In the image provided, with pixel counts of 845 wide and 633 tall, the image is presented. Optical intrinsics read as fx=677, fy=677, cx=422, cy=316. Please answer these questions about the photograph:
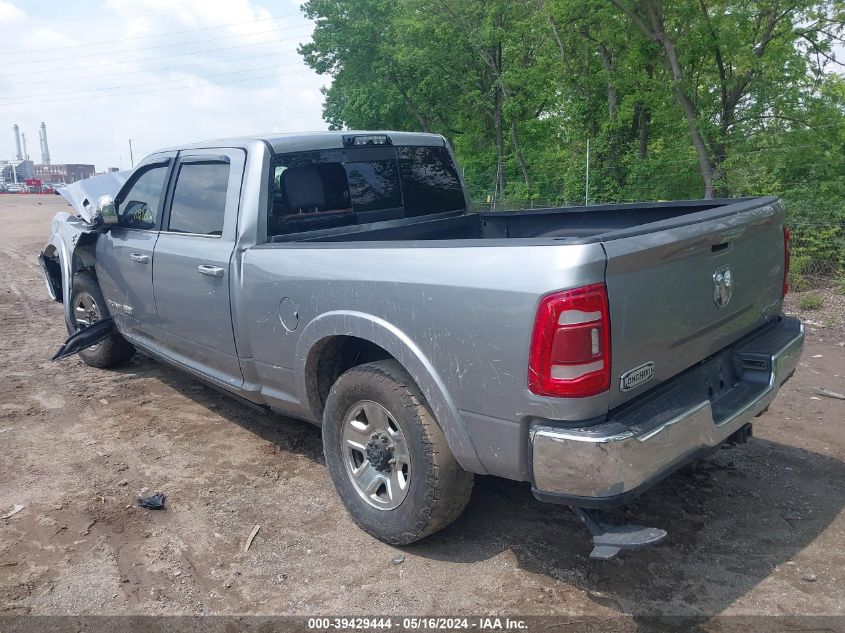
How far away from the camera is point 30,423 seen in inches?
198

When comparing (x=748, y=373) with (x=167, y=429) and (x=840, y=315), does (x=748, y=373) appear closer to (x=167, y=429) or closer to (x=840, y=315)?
(x=167, y=429)

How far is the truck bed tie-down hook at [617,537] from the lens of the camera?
96.6 inches

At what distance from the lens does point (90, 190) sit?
6.06 metres

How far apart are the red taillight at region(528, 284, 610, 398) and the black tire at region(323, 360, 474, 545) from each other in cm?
68

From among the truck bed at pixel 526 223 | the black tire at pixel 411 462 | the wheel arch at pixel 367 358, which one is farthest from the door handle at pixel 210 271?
the black tire at pixel 411 462

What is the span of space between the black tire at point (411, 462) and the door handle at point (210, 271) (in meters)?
1.10

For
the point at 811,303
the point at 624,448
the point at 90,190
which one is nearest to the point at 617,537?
the point at 624,448

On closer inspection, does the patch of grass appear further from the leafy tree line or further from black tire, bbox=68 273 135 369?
black tire, bbox=68 273 135 369

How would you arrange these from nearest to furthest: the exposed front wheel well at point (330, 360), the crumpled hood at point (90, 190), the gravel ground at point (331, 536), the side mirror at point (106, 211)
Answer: the gravel ground at point (331, 536) → the exposed front wheel well at point (330, 360) → the side mirror at point (106, 211) → the crumpled hood at point (90, 190)

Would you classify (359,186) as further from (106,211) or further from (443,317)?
(106,211)

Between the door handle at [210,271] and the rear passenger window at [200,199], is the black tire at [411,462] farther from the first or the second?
the rear passenger window at [200,199]

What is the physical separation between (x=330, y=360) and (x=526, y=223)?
1937 mm

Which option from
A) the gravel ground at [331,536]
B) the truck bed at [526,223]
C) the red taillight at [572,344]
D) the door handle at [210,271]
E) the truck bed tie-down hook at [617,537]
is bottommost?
the gravel ground at [331,536]

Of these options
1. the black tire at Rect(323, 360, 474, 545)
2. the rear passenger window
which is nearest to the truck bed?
the rear passenger window
